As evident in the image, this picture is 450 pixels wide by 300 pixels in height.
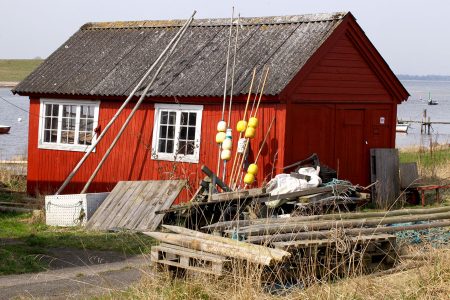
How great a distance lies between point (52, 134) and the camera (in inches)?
844

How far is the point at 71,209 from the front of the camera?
16.9 metres

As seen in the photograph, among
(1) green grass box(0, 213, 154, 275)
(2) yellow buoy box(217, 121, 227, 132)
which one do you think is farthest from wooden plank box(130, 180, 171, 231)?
(2) yellow buoy box(217, 121, 227, 132)

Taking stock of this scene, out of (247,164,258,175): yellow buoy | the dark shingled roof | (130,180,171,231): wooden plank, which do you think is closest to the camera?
(130,180,171,231): wooden plank

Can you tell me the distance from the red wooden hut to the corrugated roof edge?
0.12 feet

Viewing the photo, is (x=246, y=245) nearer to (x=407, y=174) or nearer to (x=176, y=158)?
(x=176, y=158)

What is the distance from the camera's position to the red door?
19188 millimetres

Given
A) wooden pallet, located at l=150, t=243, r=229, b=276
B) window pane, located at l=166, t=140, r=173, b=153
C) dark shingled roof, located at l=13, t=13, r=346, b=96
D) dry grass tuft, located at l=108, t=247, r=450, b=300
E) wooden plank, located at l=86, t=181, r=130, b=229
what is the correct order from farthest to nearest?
window pane, located at l=166, t=140, r=173, b=153
dark shingled roof, located at l=13, t=13, r=346, b=96
wooden plank, located at l=86, t=181, r=130, b=229
wooden pallet, located at l=150, t=243, r=229, b=276
dry grass tuft, located at l=108, t=247, r=450, b=300

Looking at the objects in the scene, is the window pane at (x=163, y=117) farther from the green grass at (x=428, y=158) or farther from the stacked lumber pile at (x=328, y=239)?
the green grass at (x=428, y=158)

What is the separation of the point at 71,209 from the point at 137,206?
136cm

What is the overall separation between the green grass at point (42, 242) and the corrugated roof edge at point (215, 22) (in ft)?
21.3

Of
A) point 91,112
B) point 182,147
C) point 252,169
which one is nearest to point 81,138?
point 91,112

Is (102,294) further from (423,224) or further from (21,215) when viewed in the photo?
(21,215)

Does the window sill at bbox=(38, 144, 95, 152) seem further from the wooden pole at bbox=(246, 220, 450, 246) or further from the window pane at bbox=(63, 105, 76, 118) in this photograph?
the wooden pole at bbox=(246, 220, 450, 246)

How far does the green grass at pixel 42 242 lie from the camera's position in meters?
12.8
